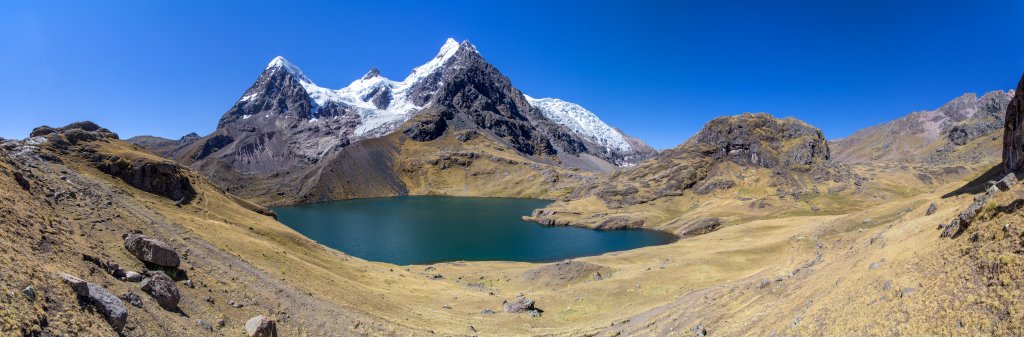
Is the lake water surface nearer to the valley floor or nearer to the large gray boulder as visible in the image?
the valley floor

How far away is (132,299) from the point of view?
20641mm

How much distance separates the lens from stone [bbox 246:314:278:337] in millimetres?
24778

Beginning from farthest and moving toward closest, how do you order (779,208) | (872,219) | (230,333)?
(779,208), (872,219), (230,333)

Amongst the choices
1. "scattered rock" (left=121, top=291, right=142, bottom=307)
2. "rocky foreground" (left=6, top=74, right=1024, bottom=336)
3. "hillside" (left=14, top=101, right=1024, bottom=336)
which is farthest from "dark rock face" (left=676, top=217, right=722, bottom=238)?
"scattered rock" (left=121, top=291, right=142, bottom=307)

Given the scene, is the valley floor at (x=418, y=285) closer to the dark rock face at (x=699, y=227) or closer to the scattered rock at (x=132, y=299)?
the scattered rock at (x=132, y=299)

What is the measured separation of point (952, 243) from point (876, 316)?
818 cm

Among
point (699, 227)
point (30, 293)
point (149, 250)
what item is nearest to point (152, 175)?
point (149, 250)

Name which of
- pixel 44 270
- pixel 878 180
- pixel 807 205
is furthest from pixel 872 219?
pixel 878 180

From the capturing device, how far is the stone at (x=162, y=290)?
889 inches

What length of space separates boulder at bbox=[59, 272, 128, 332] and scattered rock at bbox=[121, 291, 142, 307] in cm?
253

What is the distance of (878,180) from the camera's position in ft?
653

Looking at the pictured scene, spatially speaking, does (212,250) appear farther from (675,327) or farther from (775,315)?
(775,315)

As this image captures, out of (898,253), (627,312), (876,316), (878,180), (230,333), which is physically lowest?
(627,312)

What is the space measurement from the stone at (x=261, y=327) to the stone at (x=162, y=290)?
3799 millimetres
